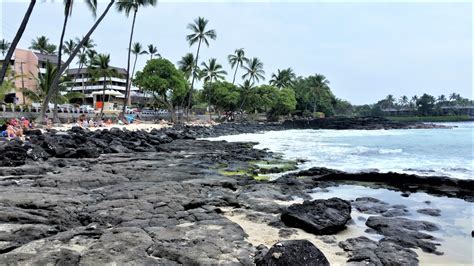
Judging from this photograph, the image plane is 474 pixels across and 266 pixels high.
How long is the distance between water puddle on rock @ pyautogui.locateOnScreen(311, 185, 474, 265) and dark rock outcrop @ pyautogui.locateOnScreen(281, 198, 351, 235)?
26 centimetres

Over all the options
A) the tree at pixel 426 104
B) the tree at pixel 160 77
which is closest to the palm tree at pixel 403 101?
the tree at pixel 426 104

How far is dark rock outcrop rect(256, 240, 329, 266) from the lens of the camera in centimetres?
413

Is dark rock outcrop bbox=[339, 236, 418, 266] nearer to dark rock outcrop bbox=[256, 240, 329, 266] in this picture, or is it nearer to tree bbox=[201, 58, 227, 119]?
dark rock outcrop bbox=[256, 240, 329, 266]

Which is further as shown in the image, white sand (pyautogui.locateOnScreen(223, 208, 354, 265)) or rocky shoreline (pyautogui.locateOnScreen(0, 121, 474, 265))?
white sand (pyautogui.locateOnScreen(223, 208, 354, 265))

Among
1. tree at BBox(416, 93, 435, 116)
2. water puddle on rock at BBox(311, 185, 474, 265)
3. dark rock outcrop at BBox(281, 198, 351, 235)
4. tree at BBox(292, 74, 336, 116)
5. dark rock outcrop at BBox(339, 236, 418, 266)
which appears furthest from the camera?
tree at BBox(416, 93, 435, 116)

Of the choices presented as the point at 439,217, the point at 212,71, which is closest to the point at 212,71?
the point at 212,71

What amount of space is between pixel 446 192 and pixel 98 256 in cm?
960

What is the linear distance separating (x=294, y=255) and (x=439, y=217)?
17.4 feet

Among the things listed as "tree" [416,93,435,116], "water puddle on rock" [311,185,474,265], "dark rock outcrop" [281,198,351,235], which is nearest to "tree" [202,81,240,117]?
"water puddle on rock" [311,185,474,265]

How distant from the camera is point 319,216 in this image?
6641 mm

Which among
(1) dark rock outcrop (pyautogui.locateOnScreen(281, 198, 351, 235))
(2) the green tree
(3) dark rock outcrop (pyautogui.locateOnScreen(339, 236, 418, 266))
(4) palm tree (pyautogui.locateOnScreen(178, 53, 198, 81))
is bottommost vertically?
(3) dark rock outcrop (pyautogui.locateOnScreen(339, 236, 418, 266))

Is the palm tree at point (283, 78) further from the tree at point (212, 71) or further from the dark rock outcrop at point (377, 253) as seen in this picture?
the dark rock outcrop at point (377, 253)

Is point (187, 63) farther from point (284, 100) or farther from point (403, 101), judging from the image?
point (403, 101)

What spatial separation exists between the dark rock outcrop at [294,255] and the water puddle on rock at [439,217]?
6.88ft
